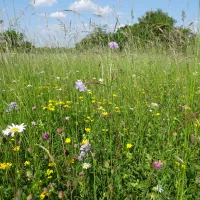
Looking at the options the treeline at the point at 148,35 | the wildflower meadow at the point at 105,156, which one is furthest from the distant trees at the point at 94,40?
the wildflower meadow at the point at 105,156

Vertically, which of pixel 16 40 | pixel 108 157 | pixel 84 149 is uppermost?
pixel 16 40

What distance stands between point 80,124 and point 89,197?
743 mm

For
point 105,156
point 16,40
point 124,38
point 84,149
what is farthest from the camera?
point 124,38

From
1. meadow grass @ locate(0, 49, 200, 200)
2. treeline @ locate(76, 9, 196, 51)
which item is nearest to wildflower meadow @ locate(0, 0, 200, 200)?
meadow grass @ locate(0, 49, 200, 200)

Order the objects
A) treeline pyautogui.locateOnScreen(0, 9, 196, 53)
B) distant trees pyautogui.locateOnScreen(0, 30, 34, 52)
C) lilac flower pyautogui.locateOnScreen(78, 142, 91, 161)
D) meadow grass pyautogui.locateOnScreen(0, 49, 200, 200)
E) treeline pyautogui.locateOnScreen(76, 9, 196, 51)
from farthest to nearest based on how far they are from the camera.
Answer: distant trees pyautogui.locateOnScreen(0, 30, 34, 52), treeline pyautogui.locateOnScreen(0, 9, 196, 53), treeline pyautogui.locateOnScreen(76, 9, 196, 51), lilac flower pyautogui.locateOnScreen(78, 142, 91, 161), meadow grass pyautogui.locateOnScreen(0, 49, 200, 200)

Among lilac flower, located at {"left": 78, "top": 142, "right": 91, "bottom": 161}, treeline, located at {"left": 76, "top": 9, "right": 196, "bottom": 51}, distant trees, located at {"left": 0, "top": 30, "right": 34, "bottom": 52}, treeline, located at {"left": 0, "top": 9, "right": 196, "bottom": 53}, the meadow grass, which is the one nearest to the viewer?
the meadow grass

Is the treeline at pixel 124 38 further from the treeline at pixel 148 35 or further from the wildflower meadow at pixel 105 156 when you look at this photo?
the wildflower meadow at pixel 105 156

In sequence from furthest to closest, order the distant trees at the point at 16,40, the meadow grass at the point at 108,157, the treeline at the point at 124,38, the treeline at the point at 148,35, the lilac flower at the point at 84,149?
the distant trees at the point at 16,40
the treeline at the point at 124,38
the treeline at the point at 148,35
the lilac flower at the point at 84,149
the meadow grass at the point at 108,157

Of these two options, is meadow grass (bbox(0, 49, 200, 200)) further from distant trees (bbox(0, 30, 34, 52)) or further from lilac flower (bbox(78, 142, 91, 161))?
distant trees (bbox(0, 30, 34, 52))

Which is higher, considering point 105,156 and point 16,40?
point 16,40

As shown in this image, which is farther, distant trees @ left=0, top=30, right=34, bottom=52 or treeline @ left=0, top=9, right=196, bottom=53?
distant trees @ left=0, top=30, right=34, bottom=52

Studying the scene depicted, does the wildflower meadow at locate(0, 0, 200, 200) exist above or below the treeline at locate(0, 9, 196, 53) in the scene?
below

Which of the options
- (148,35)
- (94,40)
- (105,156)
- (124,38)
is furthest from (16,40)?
(105,156)

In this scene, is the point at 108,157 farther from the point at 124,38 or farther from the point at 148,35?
the point at 148,35
